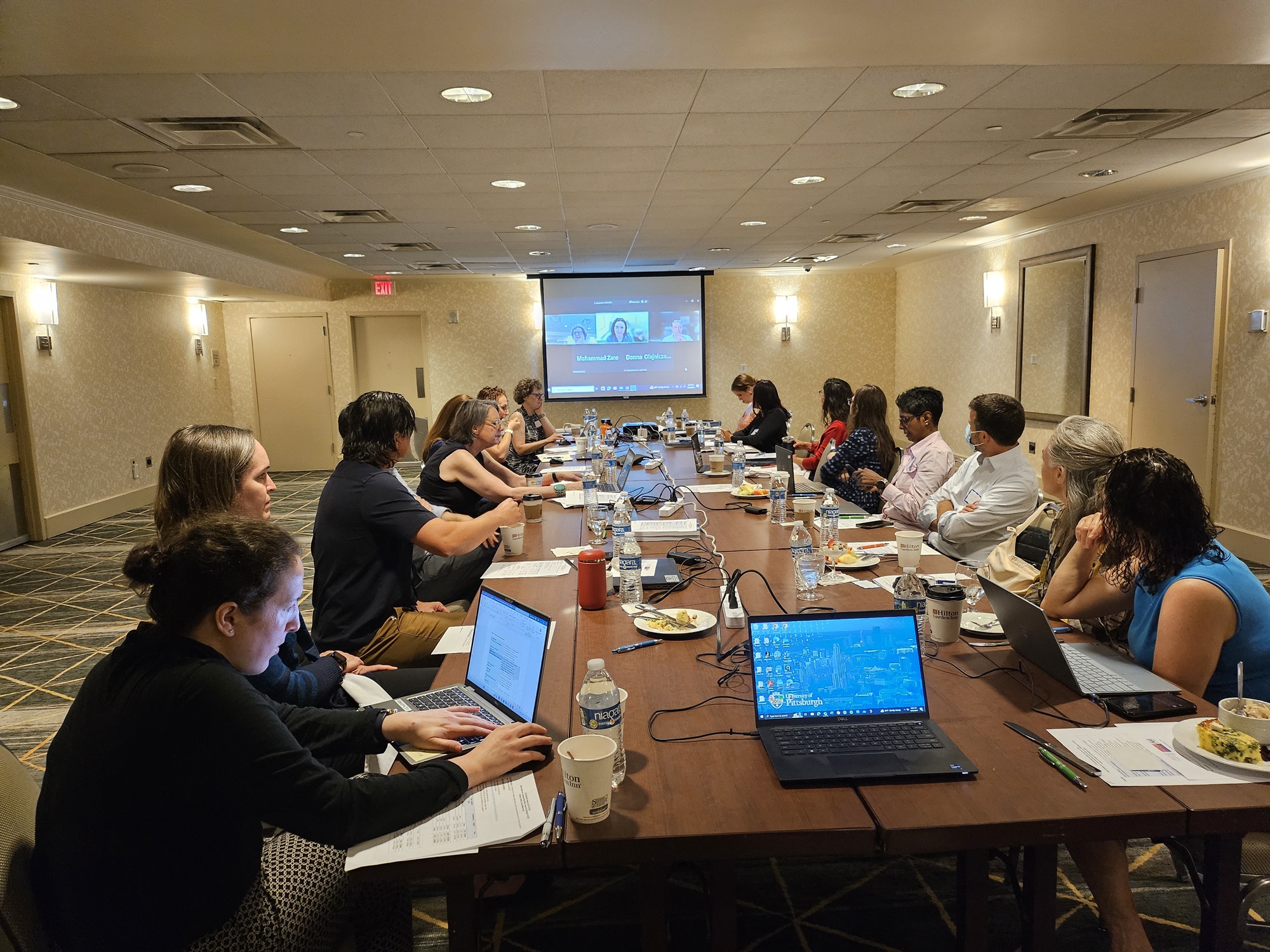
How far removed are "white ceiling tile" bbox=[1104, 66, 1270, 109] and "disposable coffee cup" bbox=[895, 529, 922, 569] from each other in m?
2.60

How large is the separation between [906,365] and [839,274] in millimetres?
1684

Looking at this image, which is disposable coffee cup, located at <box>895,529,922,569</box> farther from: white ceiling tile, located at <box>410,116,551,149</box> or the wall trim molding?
the wall trim molding

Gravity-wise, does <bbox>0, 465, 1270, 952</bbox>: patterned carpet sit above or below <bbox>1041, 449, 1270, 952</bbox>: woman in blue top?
below

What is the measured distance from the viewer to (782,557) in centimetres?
314

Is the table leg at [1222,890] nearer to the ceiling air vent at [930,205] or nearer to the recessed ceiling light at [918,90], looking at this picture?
the recessed ceiling light at [918,90]

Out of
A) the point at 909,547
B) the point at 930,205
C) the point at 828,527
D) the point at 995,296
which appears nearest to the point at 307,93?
the point at 828,527

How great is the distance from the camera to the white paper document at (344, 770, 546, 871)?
4.33 ft

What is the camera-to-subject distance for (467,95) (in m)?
3.83

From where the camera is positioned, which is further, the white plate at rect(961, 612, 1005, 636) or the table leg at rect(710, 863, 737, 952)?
the white plate at rect(961, 612, 1005, 636)

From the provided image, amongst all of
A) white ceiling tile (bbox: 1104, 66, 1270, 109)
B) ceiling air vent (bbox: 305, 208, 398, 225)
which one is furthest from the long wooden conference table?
ceiling air vent (bbox: 305, 208, 398, 225)

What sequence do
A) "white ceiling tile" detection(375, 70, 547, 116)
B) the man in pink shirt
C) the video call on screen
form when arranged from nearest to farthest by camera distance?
"white ceiling tile" detection(375, 70, 547, 116)
the man in pink shirt
the video call on screen

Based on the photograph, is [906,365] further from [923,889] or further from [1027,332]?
[923,889]

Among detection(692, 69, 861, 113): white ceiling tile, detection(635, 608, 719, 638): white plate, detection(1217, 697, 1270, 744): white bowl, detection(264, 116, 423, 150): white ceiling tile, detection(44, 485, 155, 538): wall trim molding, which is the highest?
detection(692, 69, 861, 113): white ceiling tile

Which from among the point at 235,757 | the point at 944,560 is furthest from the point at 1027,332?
the point at 235,757
